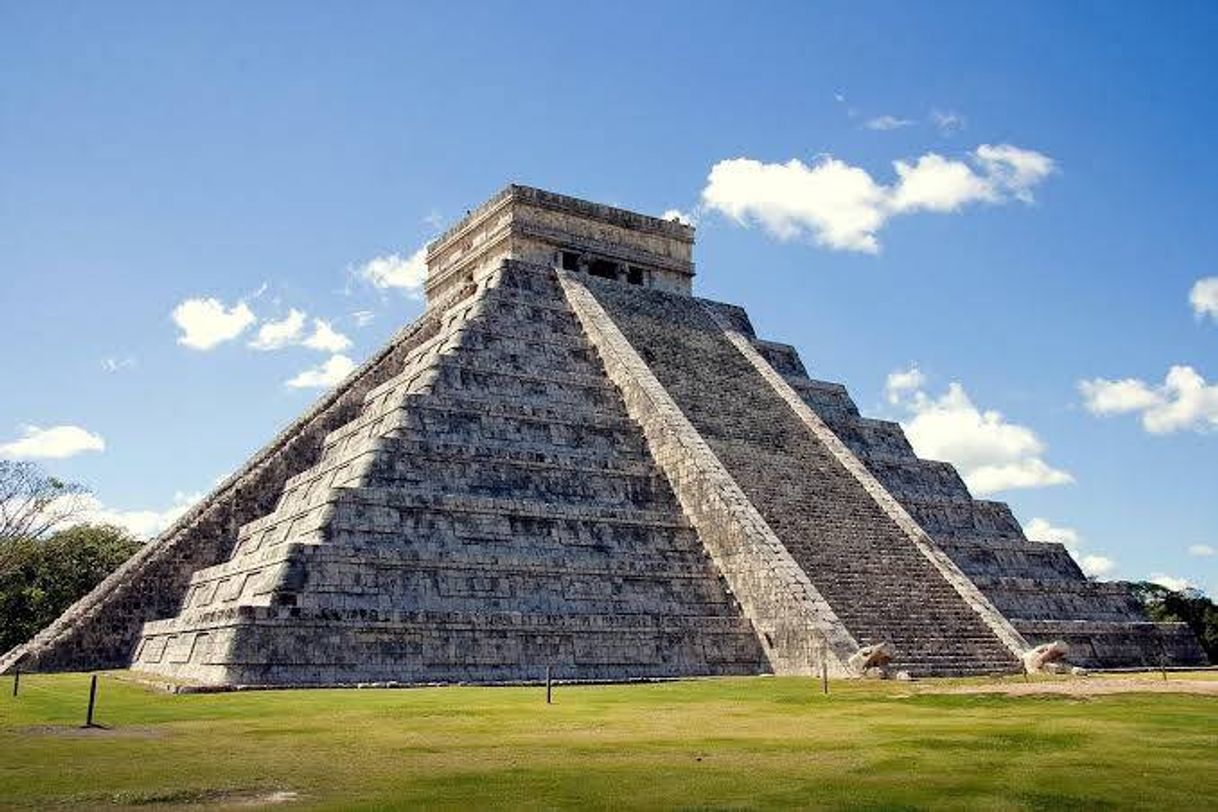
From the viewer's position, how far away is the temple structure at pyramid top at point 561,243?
1344 inches

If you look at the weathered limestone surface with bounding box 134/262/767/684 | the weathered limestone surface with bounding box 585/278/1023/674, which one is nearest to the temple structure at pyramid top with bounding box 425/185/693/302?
the weathered limestone surface with bounding box 585/278/1023/674

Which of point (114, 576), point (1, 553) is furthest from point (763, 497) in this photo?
point (1, 553)

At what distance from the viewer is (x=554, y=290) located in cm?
3250

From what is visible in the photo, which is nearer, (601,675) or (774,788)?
(774,788)

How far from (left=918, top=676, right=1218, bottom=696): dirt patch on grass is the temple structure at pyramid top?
65.8ft

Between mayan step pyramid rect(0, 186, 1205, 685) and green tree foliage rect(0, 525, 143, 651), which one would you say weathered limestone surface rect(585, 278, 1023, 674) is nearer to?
mayan step pyramid rect(0, 186, 1205, 685)

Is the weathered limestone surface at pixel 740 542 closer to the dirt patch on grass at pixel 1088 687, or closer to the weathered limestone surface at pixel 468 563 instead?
the weathered limestone surface at pixel 468 563

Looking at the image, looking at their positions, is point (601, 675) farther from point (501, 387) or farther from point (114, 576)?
point (114, 576)

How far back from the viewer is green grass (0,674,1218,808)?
24.0 ft

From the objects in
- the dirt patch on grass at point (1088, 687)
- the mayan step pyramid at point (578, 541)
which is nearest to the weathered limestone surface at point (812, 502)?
the mayan step pyramid at point (578, 541)

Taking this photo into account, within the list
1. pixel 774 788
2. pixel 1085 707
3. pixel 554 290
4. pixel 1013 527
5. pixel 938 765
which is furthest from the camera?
pixel 554 290

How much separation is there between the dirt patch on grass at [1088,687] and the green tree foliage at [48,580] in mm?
30389

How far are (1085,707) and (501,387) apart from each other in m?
15.5

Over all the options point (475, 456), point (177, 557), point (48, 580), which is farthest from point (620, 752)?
point (48, 580)
